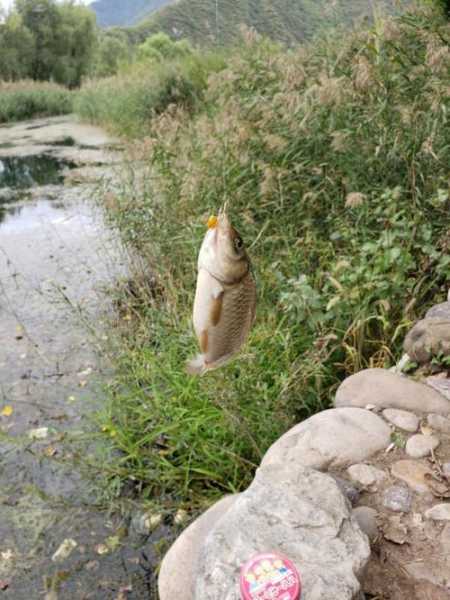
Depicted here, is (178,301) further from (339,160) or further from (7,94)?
(7,94)

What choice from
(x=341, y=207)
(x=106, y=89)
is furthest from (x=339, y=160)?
(x=106, y=89)

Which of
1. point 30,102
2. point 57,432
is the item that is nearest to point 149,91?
point 57,432

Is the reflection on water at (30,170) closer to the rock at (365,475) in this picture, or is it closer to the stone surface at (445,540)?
the rock at (365,475)

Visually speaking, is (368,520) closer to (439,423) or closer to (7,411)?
(439,423)

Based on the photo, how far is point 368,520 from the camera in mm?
2070

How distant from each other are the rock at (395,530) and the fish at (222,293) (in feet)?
3.12

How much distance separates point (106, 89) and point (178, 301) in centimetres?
1183

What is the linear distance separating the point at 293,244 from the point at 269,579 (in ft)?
8.04

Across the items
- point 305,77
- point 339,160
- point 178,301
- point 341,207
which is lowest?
point 178,301

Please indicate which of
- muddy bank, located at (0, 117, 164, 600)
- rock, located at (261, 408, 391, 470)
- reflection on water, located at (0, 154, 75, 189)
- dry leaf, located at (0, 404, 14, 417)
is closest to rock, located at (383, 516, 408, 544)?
rock, located at (261, 408, 391, 470)

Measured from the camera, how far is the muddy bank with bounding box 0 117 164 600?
264cm

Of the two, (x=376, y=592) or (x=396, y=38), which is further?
(x=396, y=38)

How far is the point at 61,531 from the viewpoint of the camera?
2854 millimetres

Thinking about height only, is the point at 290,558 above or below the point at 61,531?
above
